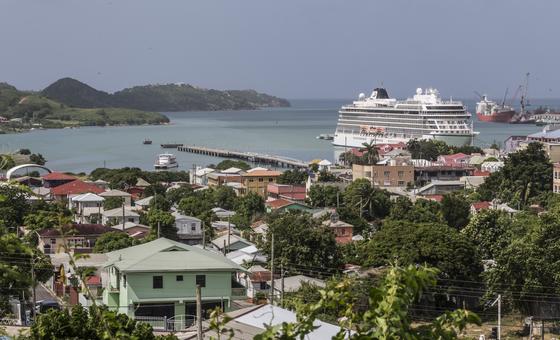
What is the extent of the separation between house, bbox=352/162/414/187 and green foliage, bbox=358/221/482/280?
1669 cm

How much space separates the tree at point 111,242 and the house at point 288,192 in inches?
400

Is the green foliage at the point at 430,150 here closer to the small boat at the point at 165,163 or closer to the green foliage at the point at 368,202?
the small boat at the point at 165,163

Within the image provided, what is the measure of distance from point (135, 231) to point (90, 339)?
12427 mm

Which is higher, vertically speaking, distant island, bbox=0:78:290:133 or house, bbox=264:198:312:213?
house, bbox=264:198:312:213

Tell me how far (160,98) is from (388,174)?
138 metres

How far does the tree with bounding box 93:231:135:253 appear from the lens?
15.5 metres

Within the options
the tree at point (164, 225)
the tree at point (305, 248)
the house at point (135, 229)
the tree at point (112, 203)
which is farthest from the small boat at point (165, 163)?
the tree at point (305, 248)

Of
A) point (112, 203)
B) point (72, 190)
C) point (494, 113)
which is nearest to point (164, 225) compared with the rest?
point (112, 203)

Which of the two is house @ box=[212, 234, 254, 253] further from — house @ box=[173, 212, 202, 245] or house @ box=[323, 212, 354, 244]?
house @ box=[323, 212, 354, 244]

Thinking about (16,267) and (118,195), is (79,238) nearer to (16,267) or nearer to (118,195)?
(118,195)

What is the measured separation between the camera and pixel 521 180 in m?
25.7

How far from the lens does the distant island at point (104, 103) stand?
9794 centimetres

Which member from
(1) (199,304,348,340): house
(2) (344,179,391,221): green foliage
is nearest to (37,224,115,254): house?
(2) (344,179,391,221): green foliage

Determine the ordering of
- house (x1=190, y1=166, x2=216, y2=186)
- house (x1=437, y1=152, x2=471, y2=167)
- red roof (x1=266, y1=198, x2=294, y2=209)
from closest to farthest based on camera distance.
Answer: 1. red roof (x1=266, y1=198, x2=294, y2=209)
2. house (x1=190, y1=166, x2=216, y2=186)
3. house (x1=437, y1=152, x2=471, y2=167)
